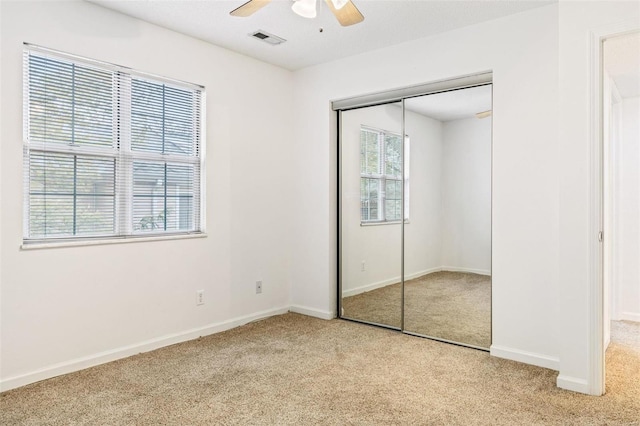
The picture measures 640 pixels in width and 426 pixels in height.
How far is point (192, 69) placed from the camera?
366cm

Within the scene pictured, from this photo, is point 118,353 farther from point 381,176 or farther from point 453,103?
point 453,103

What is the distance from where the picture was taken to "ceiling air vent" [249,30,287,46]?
3541 millimetres

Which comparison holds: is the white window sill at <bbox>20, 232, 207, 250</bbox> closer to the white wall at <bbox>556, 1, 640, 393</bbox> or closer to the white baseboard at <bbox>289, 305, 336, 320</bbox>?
the white baseboard at <bbox>289, 305, 336, 320</bbox>

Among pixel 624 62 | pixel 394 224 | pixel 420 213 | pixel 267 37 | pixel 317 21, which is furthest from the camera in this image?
pixel 394 224

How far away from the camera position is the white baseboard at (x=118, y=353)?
2723mm

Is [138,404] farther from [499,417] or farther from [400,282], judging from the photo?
[400,282]

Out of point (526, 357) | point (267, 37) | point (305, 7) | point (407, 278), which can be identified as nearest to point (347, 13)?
point (305, 7)

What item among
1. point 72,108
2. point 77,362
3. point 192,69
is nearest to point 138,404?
point 77,362

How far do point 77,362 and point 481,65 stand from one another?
142 inches

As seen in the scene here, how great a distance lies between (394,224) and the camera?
3969mm

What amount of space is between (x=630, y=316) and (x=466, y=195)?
7.32 feet

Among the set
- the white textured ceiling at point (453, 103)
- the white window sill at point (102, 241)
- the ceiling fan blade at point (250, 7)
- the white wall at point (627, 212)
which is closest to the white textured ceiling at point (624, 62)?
the white wall at point (627, 212)

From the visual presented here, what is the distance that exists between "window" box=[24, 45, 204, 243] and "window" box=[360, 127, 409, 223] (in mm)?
1532

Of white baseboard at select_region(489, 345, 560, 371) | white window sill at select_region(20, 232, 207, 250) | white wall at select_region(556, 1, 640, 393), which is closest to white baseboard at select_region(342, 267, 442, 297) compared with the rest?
white baseboard at select_region(489, 345, 560, 371)
